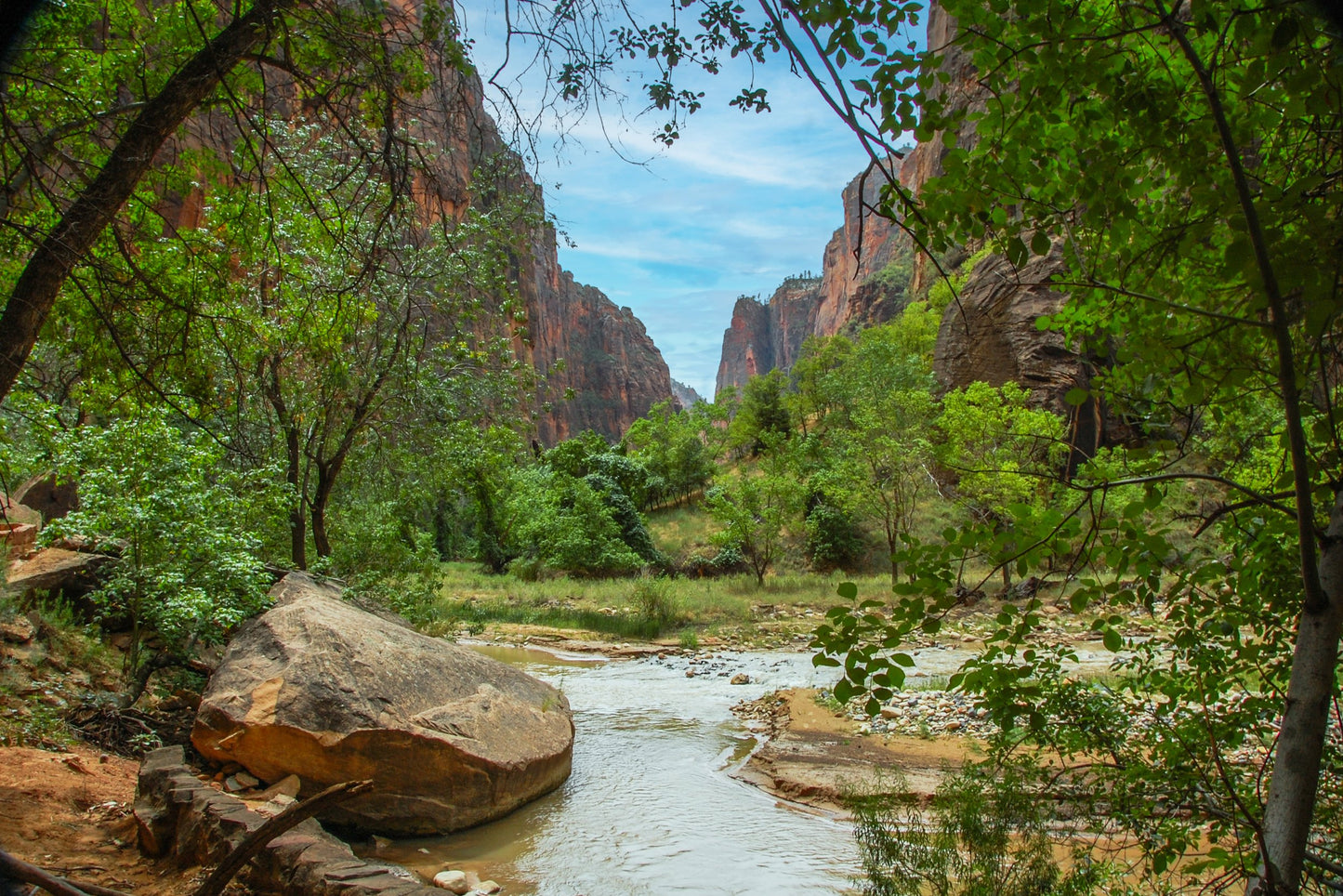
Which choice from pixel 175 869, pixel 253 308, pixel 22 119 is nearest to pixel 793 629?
pixel 253 308

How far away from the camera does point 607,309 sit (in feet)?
365

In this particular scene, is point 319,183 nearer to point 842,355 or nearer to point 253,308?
point 253,308

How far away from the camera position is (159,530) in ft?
19.3

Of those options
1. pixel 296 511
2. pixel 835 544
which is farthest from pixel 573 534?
A: pixel 296 511

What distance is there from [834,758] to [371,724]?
4432 mm

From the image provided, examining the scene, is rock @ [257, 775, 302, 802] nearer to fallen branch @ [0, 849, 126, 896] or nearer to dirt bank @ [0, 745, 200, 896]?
dirt bank @ [0, 745, 200, 896]

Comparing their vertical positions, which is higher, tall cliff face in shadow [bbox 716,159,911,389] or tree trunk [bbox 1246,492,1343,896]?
tall cliff face in shadow [bbox 716,159,911,389]

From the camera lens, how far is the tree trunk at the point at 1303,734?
57.0 inches

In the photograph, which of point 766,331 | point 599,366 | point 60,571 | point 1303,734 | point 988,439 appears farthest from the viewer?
point 766,331

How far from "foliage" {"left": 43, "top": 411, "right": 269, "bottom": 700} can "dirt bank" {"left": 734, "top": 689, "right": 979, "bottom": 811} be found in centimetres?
492

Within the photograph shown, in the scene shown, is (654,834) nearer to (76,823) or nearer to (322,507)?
(76,823)

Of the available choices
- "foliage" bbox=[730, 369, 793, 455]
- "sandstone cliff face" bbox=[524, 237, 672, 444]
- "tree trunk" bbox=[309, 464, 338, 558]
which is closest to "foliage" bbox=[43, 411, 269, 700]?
"tree trunk" bbox=[309, 464, 338, 558]

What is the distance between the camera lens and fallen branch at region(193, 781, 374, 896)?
2383 millimetres

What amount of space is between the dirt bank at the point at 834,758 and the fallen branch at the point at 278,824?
4266 mm
